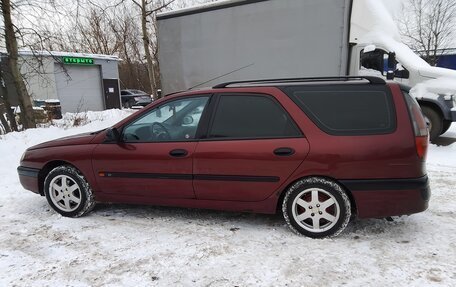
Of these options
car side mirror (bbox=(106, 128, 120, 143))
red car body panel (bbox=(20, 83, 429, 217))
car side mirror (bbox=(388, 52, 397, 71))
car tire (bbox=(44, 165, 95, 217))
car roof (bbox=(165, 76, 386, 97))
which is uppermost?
car side mirror (bbox=(388, 52, 397, 71))

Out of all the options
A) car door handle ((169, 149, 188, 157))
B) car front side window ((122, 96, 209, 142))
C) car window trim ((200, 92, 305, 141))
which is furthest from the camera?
car front side window ((122, 96, 209, 142))

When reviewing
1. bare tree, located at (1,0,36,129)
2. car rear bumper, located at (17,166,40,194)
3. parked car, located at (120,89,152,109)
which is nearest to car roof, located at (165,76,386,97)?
car rear bumper, located at (17,166,40,194)

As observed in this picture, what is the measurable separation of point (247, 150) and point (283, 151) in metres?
0.36

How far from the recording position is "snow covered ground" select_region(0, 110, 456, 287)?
2963 mm

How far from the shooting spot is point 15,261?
3.36 metres

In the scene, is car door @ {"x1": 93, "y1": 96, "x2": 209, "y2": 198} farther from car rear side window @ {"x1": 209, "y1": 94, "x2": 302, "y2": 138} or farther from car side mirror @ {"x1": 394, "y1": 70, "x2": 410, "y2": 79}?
car side mirror @ {"x1": 394, "y1": 70, "x2": 410, "y2": 79}

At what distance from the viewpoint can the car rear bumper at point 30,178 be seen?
453cm

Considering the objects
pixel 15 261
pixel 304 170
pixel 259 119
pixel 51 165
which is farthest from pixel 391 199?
pixel 51 165

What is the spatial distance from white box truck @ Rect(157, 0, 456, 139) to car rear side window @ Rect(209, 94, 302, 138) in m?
5.19

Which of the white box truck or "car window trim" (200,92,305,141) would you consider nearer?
"car window trim" (200,92,305,141)

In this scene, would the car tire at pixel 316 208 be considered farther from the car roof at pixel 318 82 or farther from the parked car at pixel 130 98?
the parked car at pixel 130 98

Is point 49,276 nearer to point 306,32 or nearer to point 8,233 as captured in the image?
point 8,233

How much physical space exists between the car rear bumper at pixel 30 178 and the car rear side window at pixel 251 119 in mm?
2355

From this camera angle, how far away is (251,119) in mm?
3760
